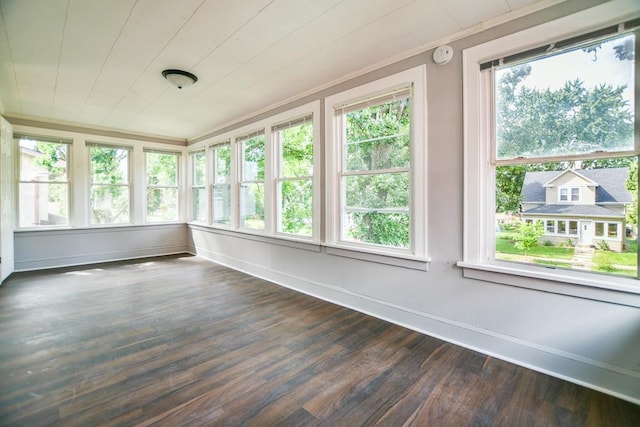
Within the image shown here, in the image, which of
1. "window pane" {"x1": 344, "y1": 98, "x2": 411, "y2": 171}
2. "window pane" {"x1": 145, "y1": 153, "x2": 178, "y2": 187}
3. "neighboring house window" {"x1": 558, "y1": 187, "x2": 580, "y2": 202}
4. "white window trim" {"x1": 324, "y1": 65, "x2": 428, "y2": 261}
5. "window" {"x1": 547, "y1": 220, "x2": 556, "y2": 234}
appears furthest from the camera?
"window pane" {"x1": 145, "y1": 153, "x2": 178, "y2": 187}

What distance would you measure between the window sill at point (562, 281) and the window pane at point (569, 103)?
0.84 meters

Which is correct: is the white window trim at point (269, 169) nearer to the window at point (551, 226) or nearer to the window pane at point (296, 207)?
the window pane at point (296, 207)

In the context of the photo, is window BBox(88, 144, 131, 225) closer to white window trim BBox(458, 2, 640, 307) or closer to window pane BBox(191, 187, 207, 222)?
window pane BBox(191, 187, 207, 222)

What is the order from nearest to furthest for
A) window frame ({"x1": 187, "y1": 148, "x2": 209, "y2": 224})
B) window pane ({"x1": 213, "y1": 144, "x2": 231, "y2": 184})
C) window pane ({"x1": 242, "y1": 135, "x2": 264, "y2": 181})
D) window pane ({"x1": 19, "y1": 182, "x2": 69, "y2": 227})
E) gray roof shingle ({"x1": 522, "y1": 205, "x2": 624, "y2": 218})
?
1. gray roof shingle ({"x1": 522, "y1": 205, "x2": 624, "y2": 218})
2. window pane ({"x1": 242, "y1": 135, "x2": 264, "y2": 181})
3. window pane ({"x1": 19, "y1": 182, "x2": 69, "y2": 227})
4. window pane ({"x1": 213, "y1": 144, "x2": 231, "y2": 184})
5. window frame ({"x1": 187, "y1": 148, "x2": 209, "y2": 224})

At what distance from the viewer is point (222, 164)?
5441 mm

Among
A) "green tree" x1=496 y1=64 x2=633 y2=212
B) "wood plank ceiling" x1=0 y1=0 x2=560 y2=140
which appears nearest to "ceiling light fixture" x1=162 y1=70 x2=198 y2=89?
"wood plank ceiling" x1=0 y1=0 x2=560 y2=140

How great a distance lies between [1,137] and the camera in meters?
3.84

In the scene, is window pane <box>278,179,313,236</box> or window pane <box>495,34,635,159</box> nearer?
window pane <box>495,34,635,159</box>

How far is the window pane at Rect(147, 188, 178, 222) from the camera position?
6.11 meters

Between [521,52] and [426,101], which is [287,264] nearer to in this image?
[426,101]

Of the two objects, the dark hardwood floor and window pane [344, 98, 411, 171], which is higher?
window pane [344, 98, 411, 171]

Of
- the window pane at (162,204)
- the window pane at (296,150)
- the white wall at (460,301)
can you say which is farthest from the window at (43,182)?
the white wall at (460,301)

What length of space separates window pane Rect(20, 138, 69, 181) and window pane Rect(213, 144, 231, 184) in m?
2.57

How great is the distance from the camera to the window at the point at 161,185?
6070mm
